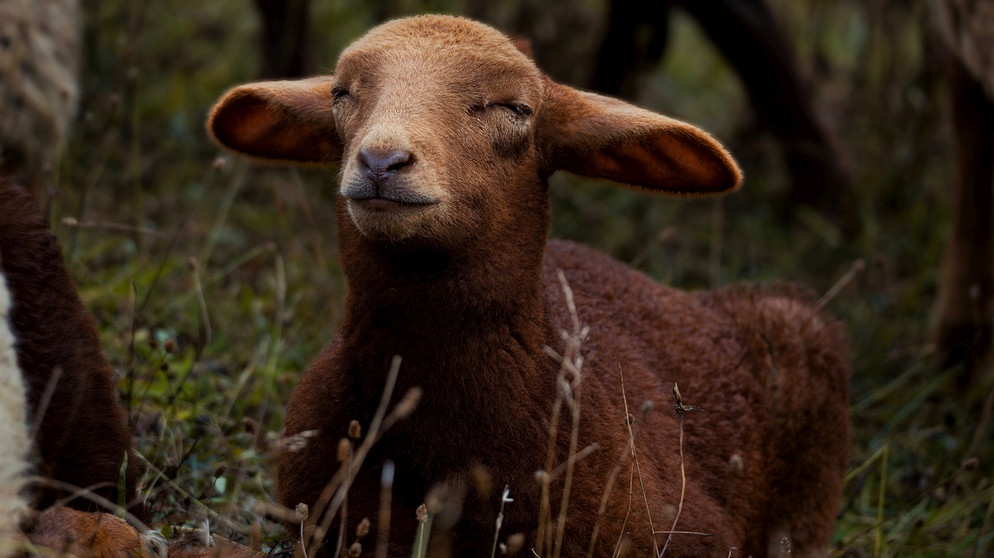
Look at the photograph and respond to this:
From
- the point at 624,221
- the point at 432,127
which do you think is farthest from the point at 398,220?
the point at 624,221

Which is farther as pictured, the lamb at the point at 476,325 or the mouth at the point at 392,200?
the lamb at the point at 476,325

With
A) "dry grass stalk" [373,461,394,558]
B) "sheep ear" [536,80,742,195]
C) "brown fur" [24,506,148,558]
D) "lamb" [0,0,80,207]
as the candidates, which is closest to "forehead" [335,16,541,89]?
"sheep ear" [536,80,742,195]

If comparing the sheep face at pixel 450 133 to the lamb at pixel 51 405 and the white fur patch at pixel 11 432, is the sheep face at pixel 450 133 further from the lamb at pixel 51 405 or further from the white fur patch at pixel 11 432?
the white fur patch at pixel 11 432

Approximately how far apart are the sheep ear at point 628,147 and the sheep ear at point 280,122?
69 cm

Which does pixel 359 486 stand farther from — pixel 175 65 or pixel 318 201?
pixel 175 65

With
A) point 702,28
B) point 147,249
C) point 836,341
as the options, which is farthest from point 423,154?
point 702,28

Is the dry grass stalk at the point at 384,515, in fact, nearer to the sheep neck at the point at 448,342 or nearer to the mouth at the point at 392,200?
the sheep neck at the point at 448,342

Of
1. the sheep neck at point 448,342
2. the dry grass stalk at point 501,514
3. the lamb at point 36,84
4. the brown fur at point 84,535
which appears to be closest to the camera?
the brown fur at point 84,535

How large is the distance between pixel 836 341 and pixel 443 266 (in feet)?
6.69

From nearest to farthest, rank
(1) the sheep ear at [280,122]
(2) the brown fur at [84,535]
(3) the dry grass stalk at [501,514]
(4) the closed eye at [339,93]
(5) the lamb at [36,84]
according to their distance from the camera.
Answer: (2) the brown fur at [84,535], (3) the dry grass stalk at [501,514], (4) the closed eye at [339,93], (1) the sheep ear at [280,122], (5) the lamb at [36,84]

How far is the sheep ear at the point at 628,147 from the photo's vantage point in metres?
3.93

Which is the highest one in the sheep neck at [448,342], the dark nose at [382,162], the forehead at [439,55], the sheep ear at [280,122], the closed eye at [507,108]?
the forehead at [439,55]

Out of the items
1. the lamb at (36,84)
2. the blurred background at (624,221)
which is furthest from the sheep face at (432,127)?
the lamb at (36,84)

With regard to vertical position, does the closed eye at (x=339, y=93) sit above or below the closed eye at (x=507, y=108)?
below
